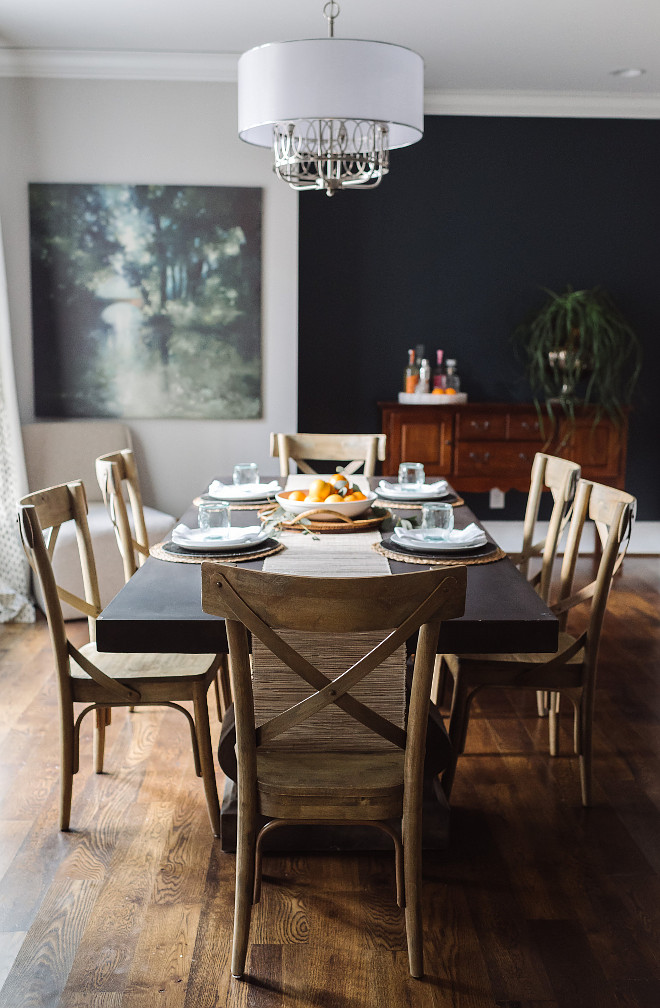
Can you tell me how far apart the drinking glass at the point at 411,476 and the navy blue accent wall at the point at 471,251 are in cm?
231

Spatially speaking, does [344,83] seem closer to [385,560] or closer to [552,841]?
[385,560]

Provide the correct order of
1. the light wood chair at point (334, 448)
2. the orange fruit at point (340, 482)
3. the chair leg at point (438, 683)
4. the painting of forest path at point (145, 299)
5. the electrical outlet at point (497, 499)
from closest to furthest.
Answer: the orange fruit at point (340, 482)
the chair leg at point (438, 683)
the light wood chair at point (334, 448)
the painting of forest path at point (145, 299)
the electrical outlet at point (497, 499)

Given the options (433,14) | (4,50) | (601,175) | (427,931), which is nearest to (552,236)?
(601,175)

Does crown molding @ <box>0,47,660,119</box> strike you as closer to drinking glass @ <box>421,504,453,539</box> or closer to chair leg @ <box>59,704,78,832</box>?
drinking glass @ <box>421,504,453,539</box>

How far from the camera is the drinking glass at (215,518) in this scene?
7.86ft

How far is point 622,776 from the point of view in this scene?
106 inches

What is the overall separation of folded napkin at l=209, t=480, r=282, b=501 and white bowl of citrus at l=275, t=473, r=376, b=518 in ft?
1.11

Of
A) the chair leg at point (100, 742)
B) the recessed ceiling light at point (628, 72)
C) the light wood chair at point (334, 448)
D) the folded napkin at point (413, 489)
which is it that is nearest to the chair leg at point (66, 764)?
the chair leg at point (100, 742)

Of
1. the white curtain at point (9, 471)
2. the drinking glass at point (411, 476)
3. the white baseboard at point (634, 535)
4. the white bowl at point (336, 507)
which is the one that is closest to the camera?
the white bowl at point (336, 507)

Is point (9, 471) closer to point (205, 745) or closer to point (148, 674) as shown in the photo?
point (148, 674)

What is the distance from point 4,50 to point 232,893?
440 centimetres

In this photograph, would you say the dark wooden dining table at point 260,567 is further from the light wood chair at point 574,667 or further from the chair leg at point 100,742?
the chair leg at point 100,742

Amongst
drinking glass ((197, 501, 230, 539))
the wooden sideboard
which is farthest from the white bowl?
the wooden sideboard

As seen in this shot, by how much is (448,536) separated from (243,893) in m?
1.04
